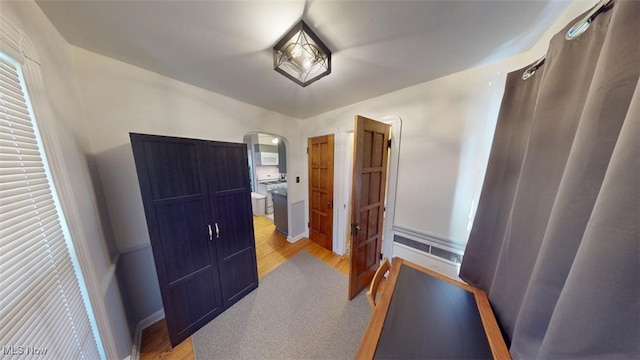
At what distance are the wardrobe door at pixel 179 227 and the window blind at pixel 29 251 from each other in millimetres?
371

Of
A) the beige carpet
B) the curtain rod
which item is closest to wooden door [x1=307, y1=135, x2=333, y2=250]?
the beige carpet

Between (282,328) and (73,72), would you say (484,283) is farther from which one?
(73,72)

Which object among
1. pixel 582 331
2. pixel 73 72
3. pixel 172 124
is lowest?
pixel 582 331

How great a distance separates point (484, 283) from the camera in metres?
1.12

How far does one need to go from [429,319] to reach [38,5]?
2.76m

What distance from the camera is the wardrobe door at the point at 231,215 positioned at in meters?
1.53

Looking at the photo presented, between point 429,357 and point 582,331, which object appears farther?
point 429,357

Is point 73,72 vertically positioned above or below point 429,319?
above

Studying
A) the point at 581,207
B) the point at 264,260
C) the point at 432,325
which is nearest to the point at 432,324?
the point at 432,325

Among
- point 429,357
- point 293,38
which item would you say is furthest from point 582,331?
point 293,38

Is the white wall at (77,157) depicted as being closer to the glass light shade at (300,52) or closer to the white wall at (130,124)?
the white wall at (130,124)

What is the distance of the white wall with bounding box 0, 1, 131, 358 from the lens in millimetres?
843

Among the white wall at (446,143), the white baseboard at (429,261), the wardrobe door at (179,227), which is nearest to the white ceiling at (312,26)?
the white wall at (446,143)

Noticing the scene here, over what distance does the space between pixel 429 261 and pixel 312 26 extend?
2.36 m
